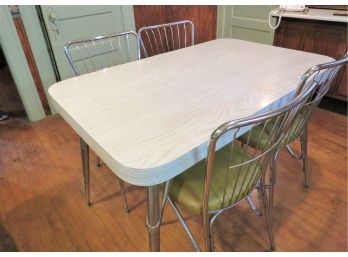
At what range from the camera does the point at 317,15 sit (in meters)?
2.10

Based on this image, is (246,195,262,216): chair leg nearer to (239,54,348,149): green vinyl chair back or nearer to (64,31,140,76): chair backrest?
Answer: (239,54,348,149): green vinyl chair back

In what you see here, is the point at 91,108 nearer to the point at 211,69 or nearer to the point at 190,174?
the point at 190,174

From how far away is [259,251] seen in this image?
1.24 metres

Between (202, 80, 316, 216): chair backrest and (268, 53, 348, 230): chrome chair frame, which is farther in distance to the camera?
(268, 53, 348, 230): chrome chair frame

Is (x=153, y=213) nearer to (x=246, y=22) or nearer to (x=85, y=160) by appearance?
(x=85, y=160)

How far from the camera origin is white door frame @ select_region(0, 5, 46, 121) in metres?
1.89

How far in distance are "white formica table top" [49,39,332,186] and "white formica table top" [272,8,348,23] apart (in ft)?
2.99

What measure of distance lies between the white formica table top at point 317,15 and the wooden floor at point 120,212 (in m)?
0.95

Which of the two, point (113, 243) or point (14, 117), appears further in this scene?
point (14, 117)

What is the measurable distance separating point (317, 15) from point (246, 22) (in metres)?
0.89

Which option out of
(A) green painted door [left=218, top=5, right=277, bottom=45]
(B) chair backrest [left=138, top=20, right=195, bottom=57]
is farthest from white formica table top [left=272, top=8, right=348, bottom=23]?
(B) chair backrest [left=138, top=20, right=195, bottom=57]

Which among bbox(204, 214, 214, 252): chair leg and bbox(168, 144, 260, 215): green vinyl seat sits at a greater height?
bbox(168, 144, 260, 215): green vinyl seat

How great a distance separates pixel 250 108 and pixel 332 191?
40.5 inches

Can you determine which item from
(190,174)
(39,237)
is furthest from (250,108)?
(39,237)
